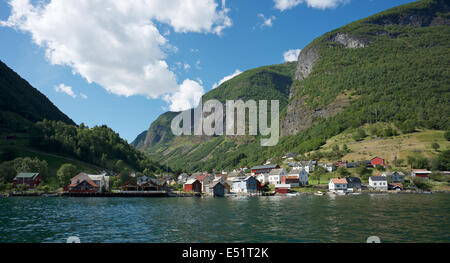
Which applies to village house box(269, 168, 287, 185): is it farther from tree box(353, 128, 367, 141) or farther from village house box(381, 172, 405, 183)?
tree box(353, 128, 367, 141)

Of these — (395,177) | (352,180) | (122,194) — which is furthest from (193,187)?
(395,177)

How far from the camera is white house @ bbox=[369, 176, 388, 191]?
128m

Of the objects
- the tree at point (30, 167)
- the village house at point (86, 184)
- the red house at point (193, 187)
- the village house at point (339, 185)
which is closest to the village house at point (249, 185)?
the red house at point (193, 187)

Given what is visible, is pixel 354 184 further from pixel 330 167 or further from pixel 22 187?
pixel 22 187

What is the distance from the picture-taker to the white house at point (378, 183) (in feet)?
418

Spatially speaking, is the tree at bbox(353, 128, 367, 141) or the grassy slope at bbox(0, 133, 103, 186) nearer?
the grassy slope at bbox(0, 133, 103, 186)

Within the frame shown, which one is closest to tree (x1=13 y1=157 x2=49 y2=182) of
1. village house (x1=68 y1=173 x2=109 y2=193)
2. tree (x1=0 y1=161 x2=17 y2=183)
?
tree (x1=0 y1=161 x2=17 y2=183)

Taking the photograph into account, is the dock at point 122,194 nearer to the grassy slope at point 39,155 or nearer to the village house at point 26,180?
the village house at point 26,180

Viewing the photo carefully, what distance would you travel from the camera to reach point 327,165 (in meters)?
166

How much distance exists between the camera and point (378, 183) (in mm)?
129625

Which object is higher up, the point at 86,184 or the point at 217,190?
the point at 86,184

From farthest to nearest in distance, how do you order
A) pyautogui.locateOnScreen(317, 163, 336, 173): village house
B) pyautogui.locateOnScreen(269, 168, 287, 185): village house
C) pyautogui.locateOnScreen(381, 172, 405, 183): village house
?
pyautogui.locateOnScreen(317, 163, 336, 173): village house
pyautogui.locateOnScreen(269, 168, 287, 185): village house
pyautogui.locateOnScreen(381, 172, 405, 183): village house

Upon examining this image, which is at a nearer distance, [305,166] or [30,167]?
[30,167]
